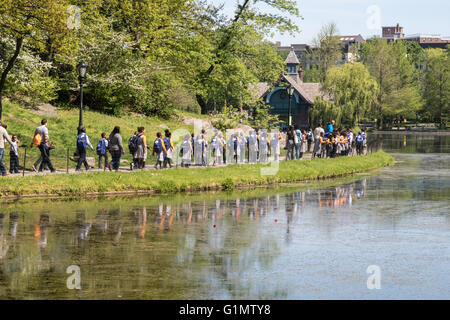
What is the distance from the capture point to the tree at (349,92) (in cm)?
7875

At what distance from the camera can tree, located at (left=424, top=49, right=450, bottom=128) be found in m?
116

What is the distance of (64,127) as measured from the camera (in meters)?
32.3

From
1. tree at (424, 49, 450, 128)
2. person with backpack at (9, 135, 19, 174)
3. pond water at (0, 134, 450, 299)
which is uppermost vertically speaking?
tree at (424, 49, 450, 128)

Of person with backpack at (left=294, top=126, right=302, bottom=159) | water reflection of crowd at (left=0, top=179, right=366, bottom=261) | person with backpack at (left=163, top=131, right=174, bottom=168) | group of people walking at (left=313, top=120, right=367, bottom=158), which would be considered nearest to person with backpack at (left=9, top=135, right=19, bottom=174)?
person with backpack at (left=163, top=131, right=174, bottom=168)

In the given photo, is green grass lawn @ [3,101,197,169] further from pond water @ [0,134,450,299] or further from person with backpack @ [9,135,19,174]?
pond water @ [0,134,450,299]

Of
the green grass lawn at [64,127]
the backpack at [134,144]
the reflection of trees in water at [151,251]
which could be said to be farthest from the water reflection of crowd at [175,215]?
the green grass lawn at [64,127]

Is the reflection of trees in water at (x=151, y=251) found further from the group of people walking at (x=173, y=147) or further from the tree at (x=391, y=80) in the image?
the tree at (x=391, y=80)

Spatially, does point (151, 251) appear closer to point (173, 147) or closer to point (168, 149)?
point (168, 149)

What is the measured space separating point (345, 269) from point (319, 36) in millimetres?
96419

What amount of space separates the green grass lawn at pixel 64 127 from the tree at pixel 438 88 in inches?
3383

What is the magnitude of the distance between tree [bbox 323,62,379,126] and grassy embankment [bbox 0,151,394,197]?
48.9 meters

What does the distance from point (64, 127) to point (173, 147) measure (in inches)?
252

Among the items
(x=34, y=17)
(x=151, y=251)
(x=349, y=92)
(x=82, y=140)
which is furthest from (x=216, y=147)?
(x=349, y=92)

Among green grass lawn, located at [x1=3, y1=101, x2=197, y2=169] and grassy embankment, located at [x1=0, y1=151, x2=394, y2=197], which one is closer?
grassy embankment, located at [x1=0, y1=151, x2=394, y2=197]
